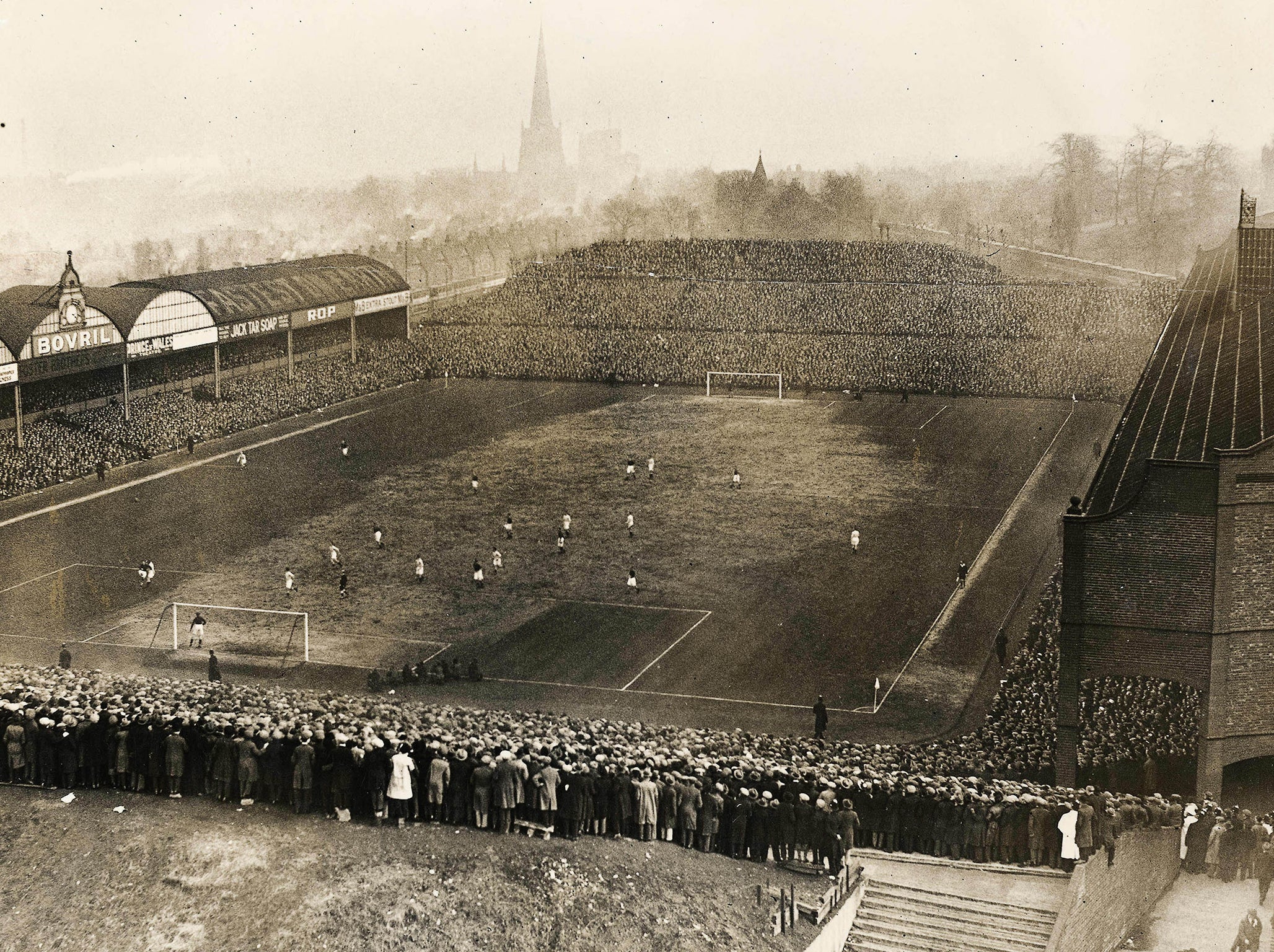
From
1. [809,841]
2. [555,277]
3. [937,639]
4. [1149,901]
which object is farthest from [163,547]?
[555,277]

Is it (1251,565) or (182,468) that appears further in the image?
(182,468)

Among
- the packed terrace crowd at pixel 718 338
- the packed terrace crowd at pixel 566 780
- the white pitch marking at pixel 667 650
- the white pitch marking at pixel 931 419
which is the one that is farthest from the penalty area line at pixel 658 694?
the white pitch marking at pixel 931 419

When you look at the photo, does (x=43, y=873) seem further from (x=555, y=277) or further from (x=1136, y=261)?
(x=1136, y=261)

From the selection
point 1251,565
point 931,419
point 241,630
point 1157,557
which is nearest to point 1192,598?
point 1157,557

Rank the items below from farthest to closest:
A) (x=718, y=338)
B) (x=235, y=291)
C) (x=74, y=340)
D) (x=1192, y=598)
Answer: (x=718, y=338), (x=235, y=291), (x=74, y=340), (x=1192, y=598)

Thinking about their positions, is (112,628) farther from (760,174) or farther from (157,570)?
(760,174)

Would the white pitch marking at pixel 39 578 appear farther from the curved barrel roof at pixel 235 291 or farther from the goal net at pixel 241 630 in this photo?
the curved barrel roof at pixel 235 291
